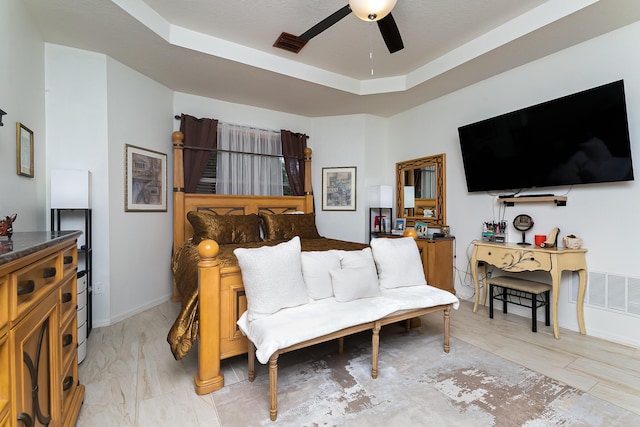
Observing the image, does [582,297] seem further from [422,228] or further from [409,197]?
[409,197]

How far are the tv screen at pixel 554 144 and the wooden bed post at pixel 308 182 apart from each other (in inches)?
83.2

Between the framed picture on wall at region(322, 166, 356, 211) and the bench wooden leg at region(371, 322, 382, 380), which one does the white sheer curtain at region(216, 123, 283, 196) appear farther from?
the bench wooden leg at region(371, 322, 382, 380)

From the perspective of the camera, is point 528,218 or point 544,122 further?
point 528,218

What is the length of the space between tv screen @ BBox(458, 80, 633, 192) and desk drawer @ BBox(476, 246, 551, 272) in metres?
0.72

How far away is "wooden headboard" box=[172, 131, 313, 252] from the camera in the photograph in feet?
12.0

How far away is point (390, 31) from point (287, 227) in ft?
7.74

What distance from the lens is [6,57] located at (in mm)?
2064

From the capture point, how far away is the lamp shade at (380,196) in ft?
14.7

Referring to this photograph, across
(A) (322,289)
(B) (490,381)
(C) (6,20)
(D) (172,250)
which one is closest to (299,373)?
(A) (322,289)

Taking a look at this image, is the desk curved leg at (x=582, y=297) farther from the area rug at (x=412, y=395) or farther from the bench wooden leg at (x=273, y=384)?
the bench wooden leg at (x=273, y=384)

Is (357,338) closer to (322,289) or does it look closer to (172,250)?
(322,289)

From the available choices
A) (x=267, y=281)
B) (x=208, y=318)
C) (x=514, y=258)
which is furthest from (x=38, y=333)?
(x=514, y=258)

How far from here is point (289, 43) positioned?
9.99 feet

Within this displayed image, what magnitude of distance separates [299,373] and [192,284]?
0.99 metres
